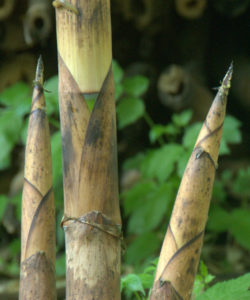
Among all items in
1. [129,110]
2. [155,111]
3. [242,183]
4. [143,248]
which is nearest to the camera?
[129,110]

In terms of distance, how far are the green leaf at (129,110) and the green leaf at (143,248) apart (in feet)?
1.46

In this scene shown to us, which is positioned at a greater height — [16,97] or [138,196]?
[16,97]

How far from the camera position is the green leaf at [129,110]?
174cm

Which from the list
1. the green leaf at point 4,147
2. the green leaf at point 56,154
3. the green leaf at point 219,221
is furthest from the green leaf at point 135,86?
the green leaf at point 219,221

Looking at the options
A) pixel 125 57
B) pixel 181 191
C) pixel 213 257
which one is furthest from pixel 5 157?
pixel 181 191

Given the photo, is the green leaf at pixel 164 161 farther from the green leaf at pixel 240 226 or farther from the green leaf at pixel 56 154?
the green leaf at pixel 240 226

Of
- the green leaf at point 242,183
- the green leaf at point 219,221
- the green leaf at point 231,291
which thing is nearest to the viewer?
the green leaf at point 231,291

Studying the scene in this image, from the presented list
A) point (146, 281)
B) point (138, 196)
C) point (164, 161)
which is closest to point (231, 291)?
point (146, 281)

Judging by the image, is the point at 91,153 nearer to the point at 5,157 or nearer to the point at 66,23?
the point at 66,23

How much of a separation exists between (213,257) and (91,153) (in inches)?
72.9

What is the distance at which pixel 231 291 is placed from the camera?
74 cm

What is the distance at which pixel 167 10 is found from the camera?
2.34 metres

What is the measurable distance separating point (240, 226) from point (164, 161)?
19.9 inches

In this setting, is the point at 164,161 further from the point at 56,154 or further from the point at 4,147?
the point at 4,147
